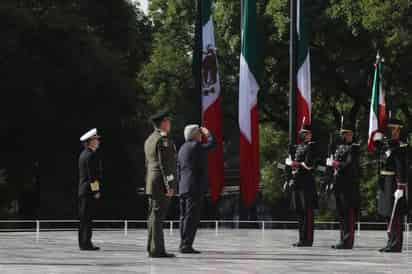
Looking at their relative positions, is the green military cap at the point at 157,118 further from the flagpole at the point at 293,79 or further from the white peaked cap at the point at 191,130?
the flagpole at the point at 293,79

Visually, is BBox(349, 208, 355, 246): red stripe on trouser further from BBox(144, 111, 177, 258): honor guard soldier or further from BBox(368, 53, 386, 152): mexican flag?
BBox(368, 53, 386, 152): mexican flag

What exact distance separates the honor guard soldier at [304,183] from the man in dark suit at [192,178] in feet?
8.23

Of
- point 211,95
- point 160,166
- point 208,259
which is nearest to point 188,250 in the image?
point 208,259

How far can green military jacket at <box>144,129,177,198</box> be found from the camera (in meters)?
15.3

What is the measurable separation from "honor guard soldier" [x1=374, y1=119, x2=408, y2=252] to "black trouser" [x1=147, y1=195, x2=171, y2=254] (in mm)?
4067

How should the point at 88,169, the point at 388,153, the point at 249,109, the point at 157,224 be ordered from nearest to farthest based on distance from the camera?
1. the point at 157,224
2. the point at 388,153
3. the point at 88,169
4. the point at 249,109

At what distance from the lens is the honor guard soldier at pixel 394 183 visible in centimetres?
1700

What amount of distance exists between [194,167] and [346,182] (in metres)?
3.26

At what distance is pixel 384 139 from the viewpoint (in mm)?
17438

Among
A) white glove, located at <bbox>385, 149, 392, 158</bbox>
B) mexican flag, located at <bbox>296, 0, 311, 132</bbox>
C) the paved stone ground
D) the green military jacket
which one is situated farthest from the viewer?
mexican flag, located at <bbox>296, 0, 311, 132</bbox>

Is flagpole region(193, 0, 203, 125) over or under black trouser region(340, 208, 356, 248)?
over

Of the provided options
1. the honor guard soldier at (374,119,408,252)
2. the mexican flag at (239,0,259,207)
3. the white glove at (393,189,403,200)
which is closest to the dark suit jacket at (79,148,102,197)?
the mexican flag at (239,0,259,207)

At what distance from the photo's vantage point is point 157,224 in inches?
599

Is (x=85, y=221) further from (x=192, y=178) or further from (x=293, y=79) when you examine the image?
(x=293, y=79)
